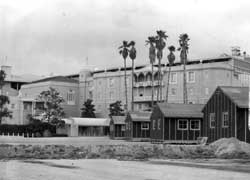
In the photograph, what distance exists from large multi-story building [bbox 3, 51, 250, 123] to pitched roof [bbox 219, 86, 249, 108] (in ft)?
181

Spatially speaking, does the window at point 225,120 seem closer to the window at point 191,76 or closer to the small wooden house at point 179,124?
the small wooden house at point 179,124

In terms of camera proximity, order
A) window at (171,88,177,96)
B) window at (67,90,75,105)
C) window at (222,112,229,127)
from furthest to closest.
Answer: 1. window at (67,90,75,105)
2. window at (171,88,177,96)
3. window at (222,112,229,127)

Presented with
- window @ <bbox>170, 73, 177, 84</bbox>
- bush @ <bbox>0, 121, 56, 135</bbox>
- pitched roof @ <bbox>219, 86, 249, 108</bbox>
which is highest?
window @ <bbox>170, 73, 177, 84</bbox>

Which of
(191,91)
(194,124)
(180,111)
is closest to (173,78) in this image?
(191,91)

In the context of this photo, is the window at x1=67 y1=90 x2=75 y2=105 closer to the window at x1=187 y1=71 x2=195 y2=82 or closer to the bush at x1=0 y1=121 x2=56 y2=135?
the bush at x1=0 y1=121 x2=56 y2=135

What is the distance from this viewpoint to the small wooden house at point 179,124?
55.2 meters

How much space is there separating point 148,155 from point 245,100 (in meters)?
13.8

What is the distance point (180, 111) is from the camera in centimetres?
5572

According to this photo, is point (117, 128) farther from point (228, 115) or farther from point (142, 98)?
point (228, 115)

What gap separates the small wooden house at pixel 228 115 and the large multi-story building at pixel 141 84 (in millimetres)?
53486

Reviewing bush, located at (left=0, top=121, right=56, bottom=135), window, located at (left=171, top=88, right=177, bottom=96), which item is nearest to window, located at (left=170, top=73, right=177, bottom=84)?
window, located at (left=171, top=88, right=177, bottom=96)

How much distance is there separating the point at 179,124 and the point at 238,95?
12.2 meters

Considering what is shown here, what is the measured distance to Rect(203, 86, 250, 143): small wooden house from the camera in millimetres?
43438

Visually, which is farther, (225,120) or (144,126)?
(144,126)
